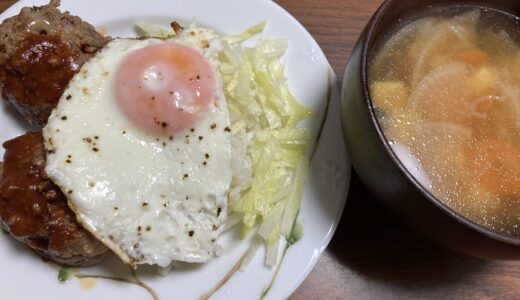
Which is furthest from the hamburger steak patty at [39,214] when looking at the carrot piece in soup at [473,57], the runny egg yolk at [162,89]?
the carrot piece in soup at [473,57]

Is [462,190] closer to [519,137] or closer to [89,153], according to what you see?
[519,137]

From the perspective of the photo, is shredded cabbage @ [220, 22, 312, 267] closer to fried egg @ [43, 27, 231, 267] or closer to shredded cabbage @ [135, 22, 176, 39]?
fried egg @ [43, 27, 231, 267]

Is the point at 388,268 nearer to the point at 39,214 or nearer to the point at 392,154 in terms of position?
the point at 392,154

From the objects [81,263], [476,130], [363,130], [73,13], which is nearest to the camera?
[363,130]

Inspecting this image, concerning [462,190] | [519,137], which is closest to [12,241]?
[462,190]

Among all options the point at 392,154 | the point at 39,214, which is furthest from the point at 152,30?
the point at 392,154

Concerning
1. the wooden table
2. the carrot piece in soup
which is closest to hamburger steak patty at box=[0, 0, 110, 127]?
the wooden table

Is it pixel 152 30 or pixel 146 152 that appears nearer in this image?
pixel 146 152
